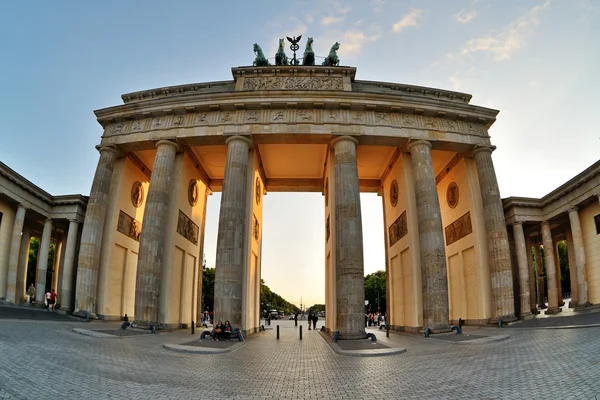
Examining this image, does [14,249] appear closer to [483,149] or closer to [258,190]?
[258,190]

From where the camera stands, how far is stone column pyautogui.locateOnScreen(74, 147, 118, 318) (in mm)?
23828

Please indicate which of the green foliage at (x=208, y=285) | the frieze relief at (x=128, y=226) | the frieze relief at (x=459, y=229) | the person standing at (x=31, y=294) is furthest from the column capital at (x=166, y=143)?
the green foliage at (x=208, y=285)

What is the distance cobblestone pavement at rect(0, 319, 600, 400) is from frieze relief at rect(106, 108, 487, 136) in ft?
52.5

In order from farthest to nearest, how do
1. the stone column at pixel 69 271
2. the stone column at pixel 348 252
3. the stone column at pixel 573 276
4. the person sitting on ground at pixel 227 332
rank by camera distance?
the stone column at pixel 573 276 < the stone column at pixel 69 271 < the stone column at pixel 348 252 < the person sitting on ground at pixel 227 332

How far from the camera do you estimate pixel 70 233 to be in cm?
2820

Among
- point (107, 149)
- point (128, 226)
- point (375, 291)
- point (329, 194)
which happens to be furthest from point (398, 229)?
point (375, 291)

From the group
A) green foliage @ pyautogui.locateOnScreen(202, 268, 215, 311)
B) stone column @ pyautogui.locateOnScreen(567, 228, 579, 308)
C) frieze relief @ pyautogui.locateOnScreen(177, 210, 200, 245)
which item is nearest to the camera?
frieze relief @ pyautogui.locateOnScreen(177, 210, 200, 245)

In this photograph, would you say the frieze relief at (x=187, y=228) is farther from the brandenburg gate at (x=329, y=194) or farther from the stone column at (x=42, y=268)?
the stone column at (x=42, y=268)

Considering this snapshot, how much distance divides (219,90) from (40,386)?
2398 centimetres

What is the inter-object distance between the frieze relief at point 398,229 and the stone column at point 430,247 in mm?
3020

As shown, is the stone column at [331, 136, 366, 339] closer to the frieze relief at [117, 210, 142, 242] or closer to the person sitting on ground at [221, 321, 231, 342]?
the person sitting on ground at [221, 321, 231, 342]

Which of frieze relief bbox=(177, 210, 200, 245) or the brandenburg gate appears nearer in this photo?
the brandenburg gate

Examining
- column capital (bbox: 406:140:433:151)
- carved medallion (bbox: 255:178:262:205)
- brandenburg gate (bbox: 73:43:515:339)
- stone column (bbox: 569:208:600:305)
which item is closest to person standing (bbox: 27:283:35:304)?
brandenburg gate (bbox: 73:43:515:339)

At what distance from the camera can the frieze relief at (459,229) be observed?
89.7ft
